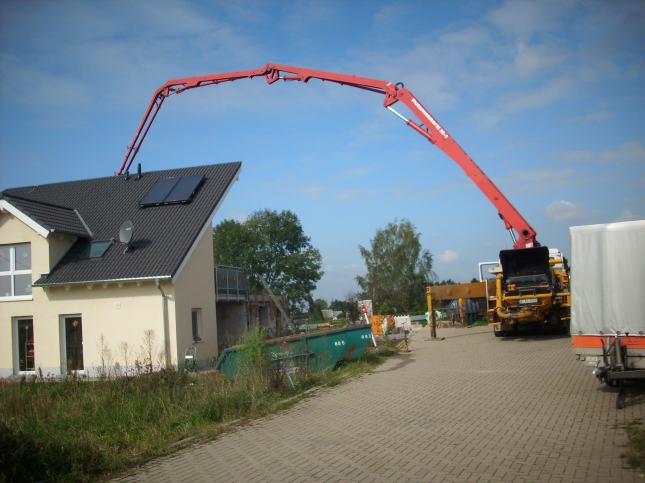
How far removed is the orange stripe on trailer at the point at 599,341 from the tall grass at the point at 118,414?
18.4ft

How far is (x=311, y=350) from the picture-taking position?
1527 centimetres

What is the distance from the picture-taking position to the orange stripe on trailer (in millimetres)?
10020

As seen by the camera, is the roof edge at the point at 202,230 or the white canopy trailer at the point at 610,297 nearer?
the white canopy trailer at the point at 610,297

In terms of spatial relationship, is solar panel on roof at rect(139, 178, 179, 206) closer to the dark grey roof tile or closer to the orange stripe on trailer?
the dark grey roof tile

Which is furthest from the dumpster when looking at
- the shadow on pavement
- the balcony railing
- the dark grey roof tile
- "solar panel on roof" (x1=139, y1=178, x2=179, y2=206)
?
"solar panel on roof" (x1=139, y1=178, x2=179, y2=206)

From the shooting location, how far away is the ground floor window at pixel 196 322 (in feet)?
69.3

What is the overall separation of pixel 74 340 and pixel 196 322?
4109mm

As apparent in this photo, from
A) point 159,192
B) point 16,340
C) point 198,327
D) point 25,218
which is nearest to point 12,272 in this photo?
point 25,218

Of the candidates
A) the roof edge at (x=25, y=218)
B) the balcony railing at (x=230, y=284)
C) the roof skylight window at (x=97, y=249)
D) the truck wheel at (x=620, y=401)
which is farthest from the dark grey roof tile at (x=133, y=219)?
the truck wheel at (x=620, y=401)

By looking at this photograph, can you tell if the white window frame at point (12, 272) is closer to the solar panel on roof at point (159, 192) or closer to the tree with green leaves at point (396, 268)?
the solar panel on roof at point (159, 192)

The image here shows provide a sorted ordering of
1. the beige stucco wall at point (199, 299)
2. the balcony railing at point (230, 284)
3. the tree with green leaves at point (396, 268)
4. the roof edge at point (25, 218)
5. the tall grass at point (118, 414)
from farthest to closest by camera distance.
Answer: the tree with green leaves at point (396, 268)
the balcony railing at point (230, 284)
the roof edge at point (25, 218)
the beige stucco wall at point (199, 299)
the tall grass at point (118, 414)

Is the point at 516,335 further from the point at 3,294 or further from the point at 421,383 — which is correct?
the point at 3,294

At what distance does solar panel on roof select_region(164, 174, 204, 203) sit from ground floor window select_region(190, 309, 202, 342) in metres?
4.22

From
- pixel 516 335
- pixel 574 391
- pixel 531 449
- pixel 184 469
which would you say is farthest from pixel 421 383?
pixel 516 335
